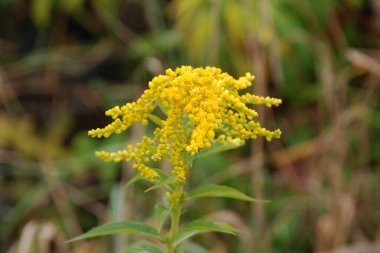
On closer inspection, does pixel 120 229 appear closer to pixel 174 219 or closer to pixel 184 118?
pixel 174 219

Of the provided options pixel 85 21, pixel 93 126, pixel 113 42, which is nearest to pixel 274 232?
pixel 93 126

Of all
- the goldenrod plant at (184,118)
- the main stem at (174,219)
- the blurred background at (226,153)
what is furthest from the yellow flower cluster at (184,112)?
the blurred background at (226,153)

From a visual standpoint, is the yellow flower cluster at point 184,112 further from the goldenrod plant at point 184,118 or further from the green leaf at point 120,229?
the green leaf at point 120,229

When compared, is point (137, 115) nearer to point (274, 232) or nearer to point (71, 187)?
point (274, 232)

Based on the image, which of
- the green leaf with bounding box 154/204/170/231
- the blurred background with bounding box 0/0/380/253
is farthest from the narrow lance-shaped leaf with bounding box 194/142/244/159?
the blurred background with bounding box 0/0/380/253

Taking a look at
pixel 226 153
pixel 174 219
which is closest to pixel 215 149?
pixel 174 219

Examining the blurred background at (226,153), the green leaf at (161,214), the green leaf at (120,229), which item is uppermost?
the blurred background at (226,153)

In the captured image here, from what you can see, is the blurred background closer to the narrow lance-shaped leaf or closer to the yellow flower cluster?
the narrow lance-shaped leaf

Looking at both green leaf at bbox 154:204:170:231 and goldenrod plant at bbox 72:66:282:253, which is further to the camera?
green leaf at bbox 154:204:170:231
